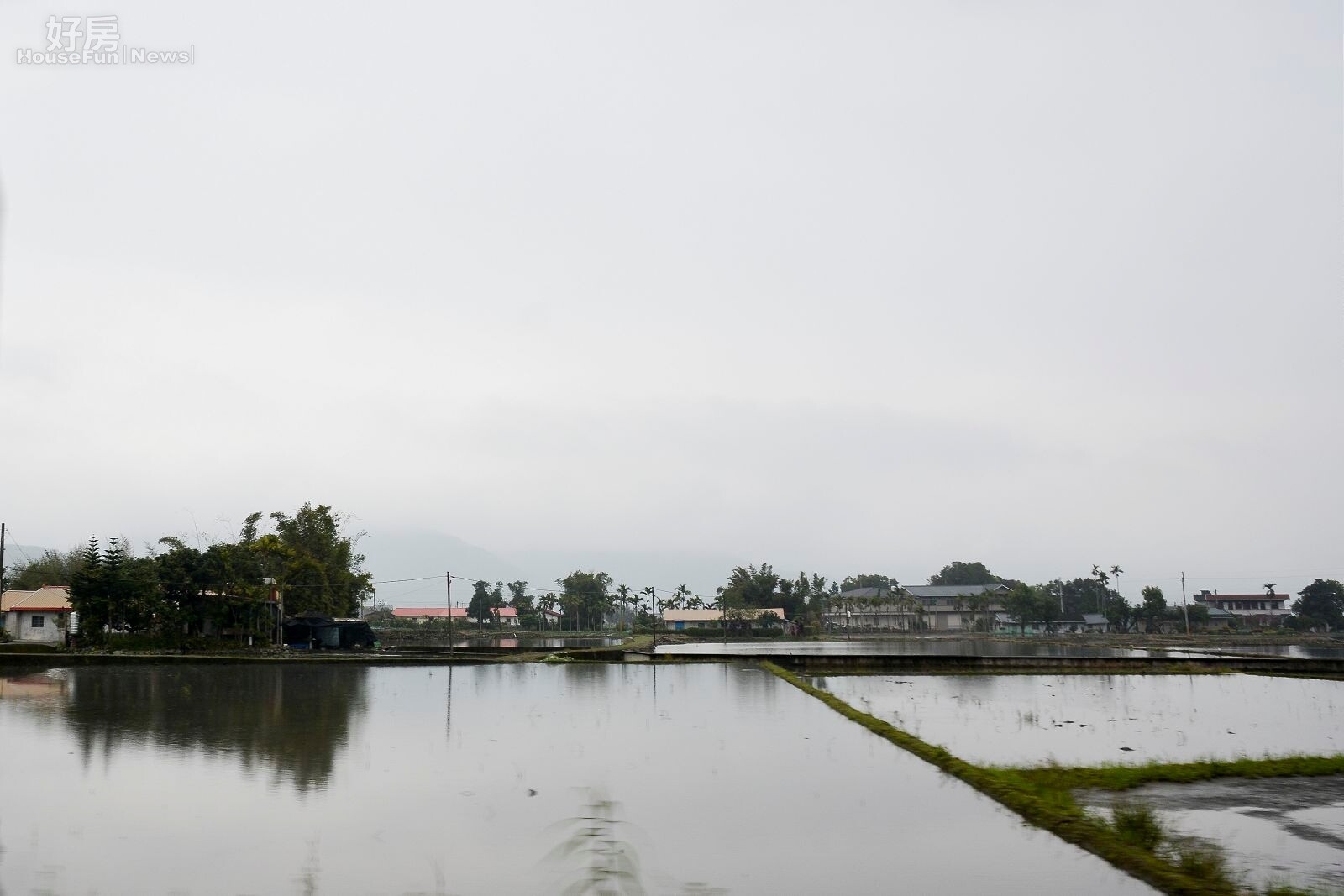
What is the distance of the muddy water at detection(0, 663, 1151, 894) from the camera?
33.0 feet

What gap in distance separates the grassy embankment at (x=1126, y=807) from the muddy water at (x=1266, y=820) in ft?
1.14

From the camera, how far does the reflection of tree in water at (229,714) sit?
17.2 metres

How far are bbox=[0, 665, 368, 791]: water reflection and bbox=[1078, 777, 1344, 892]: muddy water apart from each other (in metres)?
13.3

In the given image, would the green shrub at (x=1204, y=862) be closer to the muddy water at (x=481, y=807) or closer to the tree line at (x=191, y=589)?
the muddy water at (x=481, y=807)

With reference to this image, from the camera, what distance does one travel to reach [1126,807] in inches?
516

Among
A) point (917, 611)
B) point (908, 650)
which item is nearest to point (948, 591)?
point (917, 611)

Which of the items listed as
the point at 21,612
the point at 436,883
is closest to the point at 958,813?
the point at 436,883

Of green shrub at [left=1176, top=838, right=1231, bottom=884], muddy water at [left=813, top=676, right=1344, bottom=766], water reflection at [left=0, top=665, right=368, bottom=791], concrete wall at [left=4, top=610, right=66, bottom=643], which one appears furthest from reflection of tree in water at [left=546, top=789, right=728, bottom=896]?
concrete wall at [left=4, top=610, right=66, bottom=643]

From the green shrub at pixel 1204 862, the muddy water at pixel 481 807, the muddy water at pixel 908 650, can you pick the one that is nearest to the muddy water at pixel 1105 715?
the muddy water at pixel 481 807

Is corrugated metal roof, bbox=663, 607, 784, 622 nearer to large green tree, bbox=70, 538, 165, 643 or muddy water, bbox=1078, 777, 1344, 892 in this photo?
large green tree, bbox=70, 538, 165, 643

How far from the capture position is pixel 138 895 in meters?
9.06

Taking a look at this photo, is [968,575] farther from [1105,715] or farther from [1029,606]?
[1105,715]

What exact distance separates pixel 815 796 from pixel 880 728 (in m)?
7.96

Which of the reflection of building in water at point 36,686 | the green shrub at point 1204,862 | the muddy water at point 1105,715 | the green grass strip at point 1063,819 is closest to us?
the green grass strip at point 1063,819
